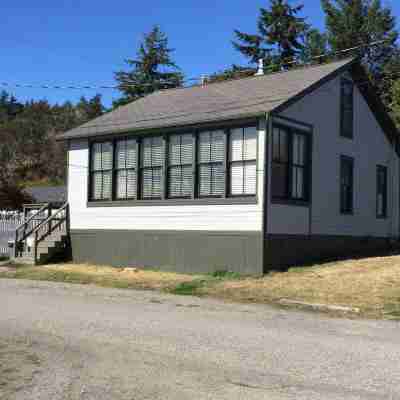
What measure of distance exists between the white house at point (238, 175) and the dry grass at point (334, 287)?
124cm

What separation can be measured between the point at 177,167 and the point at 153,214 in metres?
1.67

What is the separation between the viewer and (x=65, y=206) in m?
22.7

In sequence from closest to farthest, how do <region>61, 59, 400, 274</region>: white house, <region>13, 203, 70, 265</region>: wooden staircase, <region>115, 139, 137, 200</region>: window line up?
<region>61, 59, 400, 274</region>: white house, <region>115, 139, 137, 200</region>: window, <region>13, 203, 70, 265</region>: wooden staircase

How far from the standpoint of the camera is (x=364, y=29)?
5166cm

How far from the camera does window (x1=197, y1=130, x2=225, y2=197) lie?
18.7 m

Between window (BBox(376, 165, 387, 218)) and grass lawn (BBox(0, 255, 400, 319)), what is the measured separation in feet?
15.4

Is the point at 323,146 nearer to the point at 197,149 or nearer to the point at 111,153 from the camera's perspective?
the point at 197,149

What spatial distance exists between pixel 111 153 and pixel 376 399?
1618 cm

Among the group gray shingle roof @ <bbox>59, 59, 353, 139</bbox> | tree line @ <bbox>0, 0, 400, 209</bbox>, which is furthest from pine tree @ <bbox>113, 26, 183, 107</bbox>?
gray shingle roof @ <bbox>59, 59, 353, 139</bbox>

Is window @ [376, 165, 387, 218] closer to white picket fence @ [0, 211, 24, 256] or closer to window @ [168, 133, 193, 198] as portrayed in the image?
window @ [168, 133, 193, 198]

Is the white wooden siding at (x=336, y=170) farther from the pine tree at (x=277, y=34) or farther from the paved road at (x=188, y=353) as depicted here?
the pine tree at (x=277, y=34)

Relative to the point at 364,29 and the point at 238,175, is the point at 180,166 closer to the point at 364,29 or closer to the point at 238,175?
the point at 238,175

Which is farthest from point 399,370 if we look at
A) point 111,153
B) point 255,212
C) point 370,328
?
point 111,153

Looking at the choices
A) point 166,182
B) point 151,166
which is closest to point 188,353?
point 166,182
